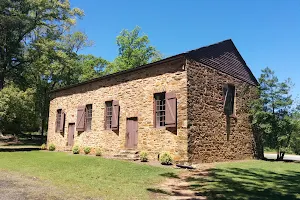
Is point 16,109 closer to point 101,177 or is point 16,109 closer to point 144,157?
point 144,157

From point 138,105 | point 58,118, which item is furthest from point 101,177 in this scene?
point 58,118

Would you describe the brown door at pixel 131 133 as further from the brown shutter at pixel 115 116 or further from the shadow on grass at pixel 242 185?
the shadow on grass at pixel 242 185

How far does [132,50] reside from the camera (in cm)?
3616

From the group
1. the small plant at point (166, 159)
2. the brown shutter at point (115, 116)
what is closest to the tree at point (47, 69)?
the brown shutter at point (115, 116)

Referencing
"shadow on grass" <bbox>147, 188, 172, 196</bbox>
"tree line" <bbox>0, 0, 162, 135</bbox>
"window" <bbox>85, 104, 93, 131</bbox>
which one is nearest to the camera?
"shadow on grass" <bbox>147, 188, 172, 196</bbox>

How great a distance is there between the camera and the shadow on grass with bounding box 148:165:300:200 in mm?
6395

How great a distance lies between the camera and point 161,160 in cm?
1117

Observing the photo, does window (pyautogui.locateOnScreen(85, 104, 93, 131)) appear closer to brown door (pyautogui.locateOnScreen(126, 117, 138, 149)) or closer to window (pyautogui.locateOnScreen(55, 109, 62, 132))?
brown door (pyautogui.locateOnScreen(126, 117, 138, 149))

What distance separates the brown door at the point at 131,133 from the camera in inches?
535

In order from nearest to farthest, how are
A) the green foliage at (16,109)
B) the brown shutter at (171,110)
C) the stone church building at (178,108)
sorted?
1. the brown shutter at (171,110)
2. the stone church building at (178,108)
3. the green foliage at (16,109)

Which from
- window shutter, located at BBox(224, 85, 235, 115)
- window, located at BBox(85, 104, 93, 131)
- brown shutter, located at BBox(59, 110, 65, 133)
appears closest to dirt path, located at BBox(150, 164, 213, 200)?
window shutter, located at BBox(224, 85, 235, 115)

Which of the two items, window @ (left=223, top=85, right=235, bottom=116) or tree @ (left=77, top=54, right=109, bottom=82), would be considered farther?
tree @ (left=77, top=54, right=109, bottom=82)

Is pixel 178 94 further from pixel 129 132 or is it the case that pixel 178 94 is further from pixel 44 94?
pixel 44 94

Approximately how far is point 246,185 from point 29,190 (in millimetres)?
6020
